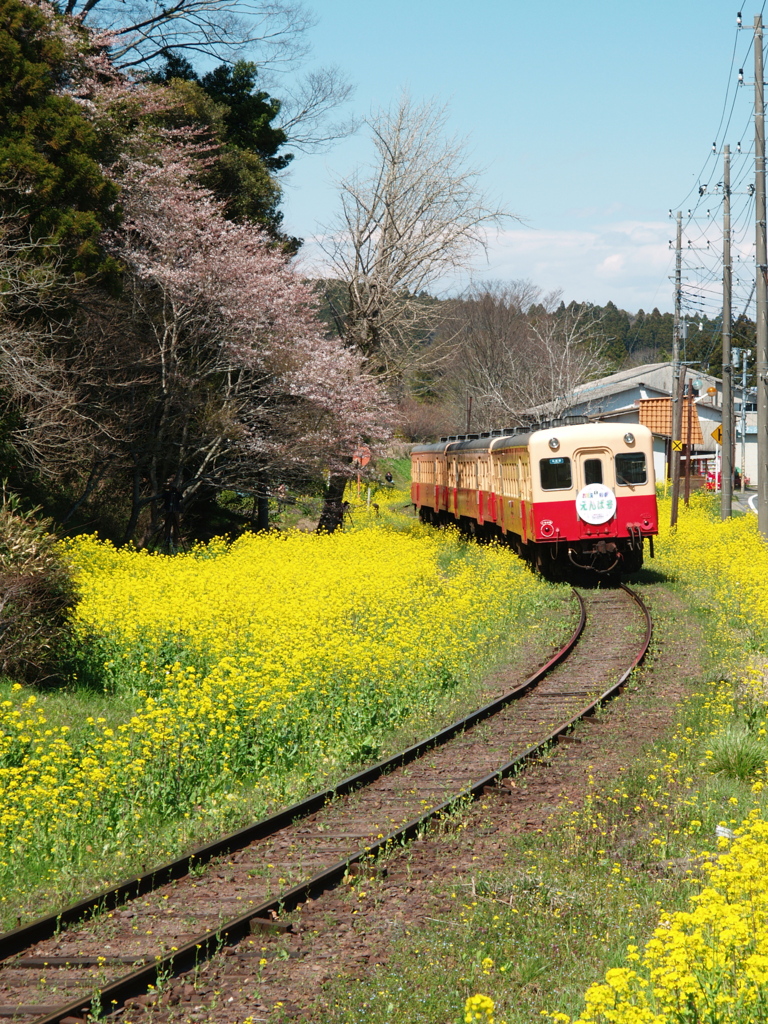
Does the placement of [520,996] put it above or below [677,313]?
below

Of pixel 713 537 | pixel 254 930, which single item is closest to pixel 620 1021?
pixel 254 930

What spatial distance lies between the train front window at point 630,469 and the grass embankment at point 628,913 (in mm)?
9294

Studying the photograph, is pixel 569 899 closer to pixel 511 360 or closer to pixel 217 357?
pixel 217 357

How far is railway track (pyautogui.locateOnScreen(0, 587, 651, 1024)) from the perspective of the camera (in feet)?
16.1

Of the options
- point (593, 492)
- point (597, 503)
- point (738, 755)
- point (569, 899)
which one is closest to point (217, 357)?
point (593, 492)

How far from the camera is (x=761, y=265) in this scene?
21.0 m

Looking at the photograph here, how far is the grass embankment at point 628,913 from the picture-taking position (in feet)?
12.3

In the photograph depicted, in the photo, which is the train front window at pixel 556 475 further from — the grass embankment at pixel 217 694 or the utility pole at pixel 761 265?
the utility pole at pixel 761 265

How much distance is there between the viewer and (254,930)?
5445 mm

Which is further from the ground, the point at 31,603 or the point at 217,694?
the point at 31,603

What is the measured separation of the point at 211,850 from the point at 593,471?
13378mm

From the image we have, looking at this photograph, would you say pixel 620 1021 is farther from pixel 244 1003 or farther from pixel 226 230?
pixel 226 230

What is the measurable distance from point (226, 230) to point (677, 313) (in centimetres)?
1694

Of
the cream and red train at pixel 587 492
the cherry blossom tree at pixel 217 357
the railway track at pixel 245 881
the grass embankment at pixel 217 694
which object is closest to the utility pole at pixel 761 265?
the cream and red train at pixel 587 492
